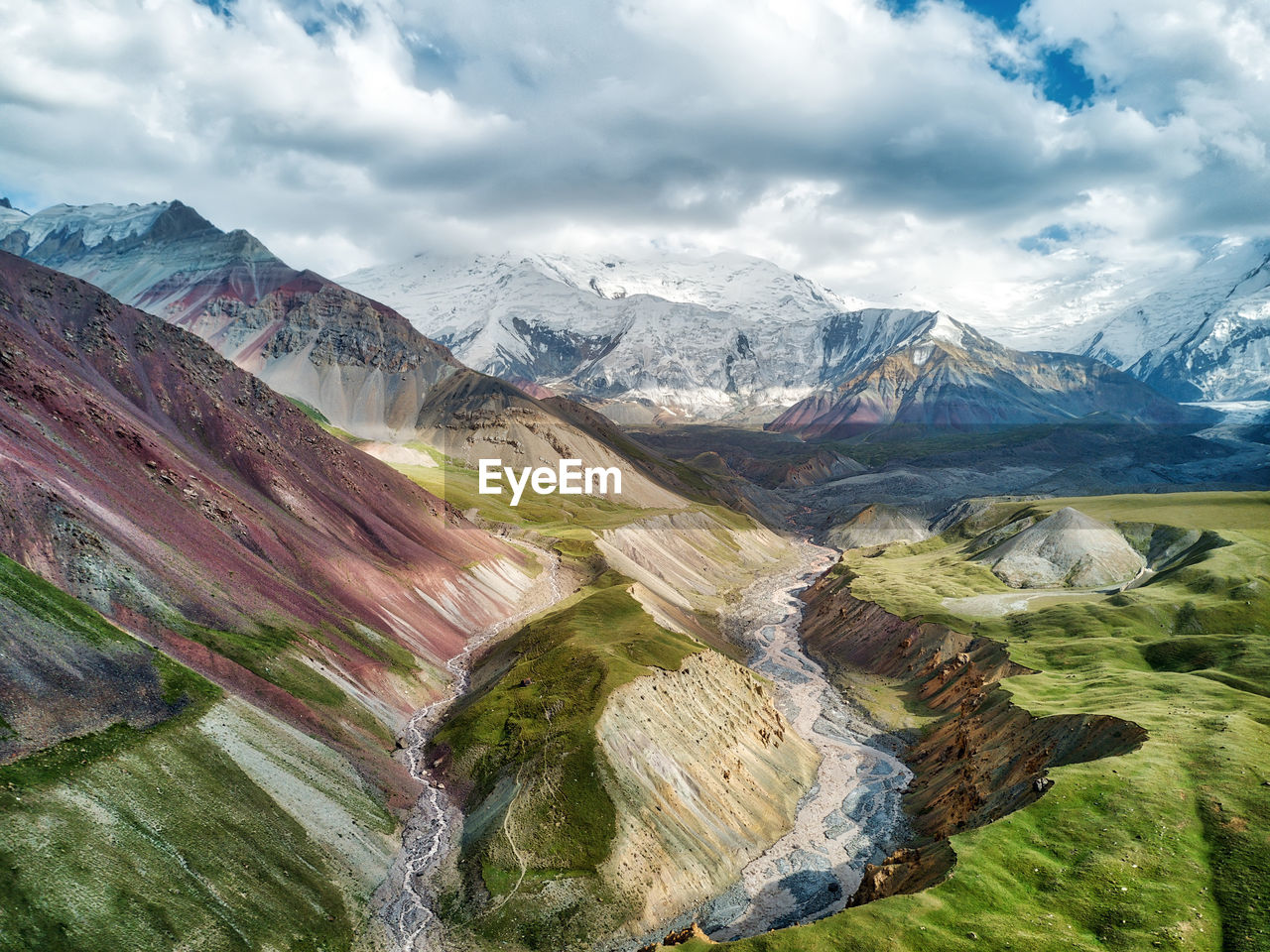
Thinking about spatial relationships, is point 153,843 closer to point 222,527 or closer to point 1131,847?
point 222,527

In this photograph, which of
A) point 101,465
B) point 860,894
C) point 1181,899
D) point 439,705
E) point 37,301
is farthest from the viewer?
point 37,301

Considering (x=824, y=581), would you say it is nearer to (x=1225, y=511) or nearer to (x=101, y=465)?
(x=1225, y=511)

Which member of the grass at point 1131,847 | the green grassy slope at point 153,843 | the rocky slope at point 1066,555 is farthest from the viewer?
the rocky slope at point 1066,555

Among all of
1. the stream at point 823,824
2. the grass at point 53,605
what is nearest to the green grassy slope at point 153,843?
the grass at point 53,605

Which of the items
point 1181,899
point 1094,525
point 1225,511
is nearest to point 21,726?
point 1181,899

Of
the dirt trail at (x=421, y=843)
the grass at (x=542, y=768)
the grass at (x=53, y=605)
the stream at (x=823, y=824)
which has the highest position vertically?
the grass at (x=53, y=605)

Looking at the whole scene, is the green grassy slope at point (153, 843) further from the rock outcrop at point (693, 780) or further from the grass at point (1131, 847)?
the grass at point (1131, 847)
